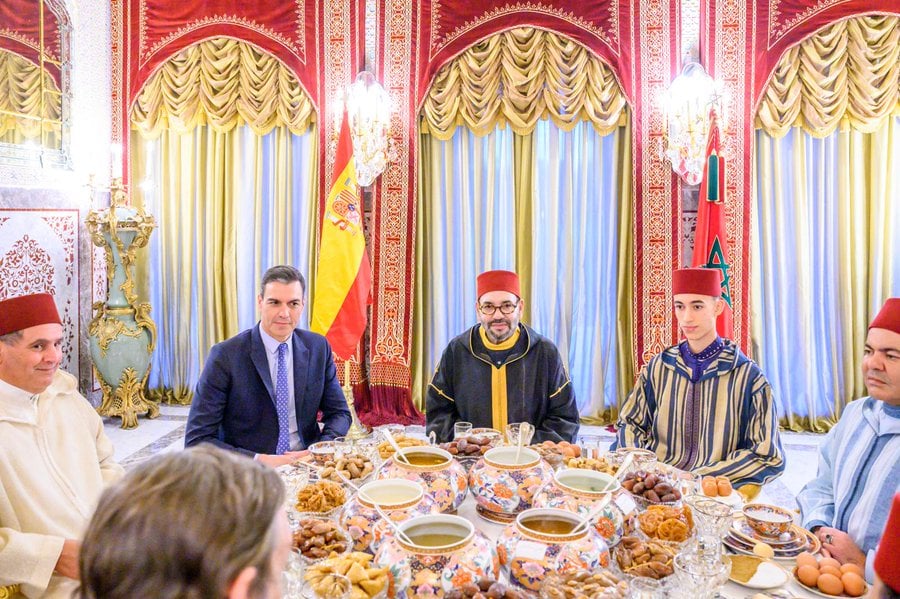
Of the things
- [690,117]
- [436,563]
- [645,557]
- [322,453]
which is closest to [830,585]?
[645,557]

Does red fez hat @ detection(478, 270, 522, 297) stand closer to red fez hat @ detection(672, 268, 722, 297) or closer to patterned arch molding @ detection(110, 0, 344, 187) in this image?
red fez hat @ detection(672, 268, 722, 297)

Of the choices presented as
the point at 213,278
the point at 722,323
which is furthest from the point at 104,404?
the point at 722,323

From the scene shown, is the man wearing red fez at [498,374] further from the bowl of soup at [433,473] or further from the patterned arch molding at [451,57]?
the patterned arch molding at [451,57]

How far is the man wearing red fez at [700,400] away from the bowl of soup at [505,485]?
0.89 metres

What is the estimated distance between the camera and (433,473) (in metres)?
1.98

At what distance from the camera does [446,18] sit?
588cm

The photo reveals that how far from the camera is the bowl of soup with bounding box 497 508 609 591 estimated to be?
1569 mm

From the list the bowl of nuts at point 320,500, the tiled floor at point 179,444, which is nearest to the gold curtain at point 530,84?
the tiled floor at point 179,444

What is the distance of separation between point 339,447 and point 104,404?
429 cm

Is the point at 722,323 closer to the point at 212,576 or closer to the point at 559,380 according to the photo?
the point at 559,380

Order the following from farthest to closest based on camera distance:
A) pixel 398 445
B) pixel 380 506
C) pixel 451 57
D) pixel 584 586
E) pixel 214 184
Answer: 1. pixel 214 184
2. pixel 451 57
3. pixel 398 445
4. pixel 380 506
5. pixel 584 586

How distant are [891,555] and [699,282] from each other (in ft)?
6.94

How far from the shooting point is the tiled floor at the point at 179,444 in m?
4.76

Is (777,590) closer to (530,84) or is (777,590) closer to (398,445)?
(398,445)
